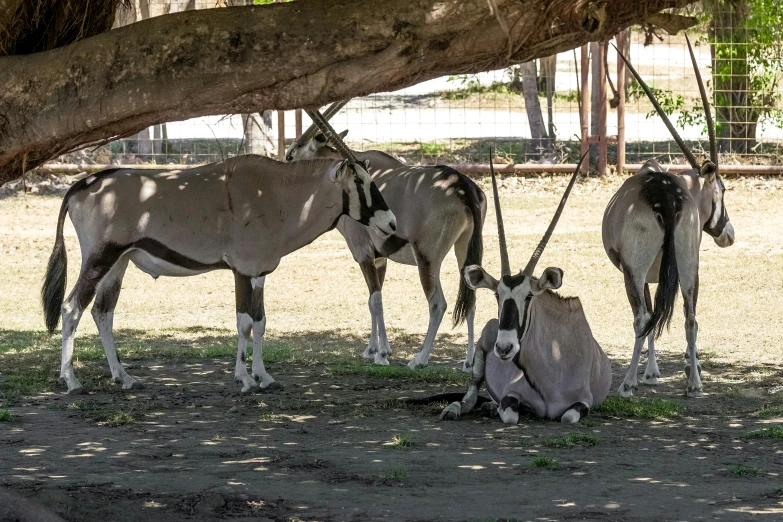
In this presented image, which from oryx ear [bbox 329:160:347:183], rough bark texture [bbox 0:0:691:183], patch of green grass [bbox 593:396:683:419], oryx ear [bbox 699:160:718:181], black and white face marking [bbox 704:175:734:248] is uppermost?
rough bark texture [bbox 0:0:691:183]

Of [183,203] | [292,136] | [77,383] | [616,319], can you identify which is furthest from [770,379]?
[292,136]

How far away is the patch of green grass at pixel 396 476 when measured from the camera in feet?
20.2

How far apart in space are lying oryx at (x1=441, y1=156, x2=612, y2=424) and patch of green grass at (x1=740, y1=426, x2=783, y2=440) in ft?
3.38

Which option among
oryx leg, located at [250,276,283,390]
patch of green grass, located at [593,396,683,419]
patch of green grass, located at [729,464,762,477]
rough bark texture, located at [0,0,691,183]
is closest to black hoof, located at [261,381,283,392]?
oryx leg, located at [250,276,283,390]

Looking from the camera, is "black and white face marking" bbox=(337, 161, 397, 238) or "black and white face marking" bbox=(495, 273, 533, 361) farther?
"black and white face marking" bbox=(337, 161, 397, 238)

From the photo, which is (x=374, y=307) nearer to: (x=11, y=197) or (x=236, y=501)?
(x=236, y=501)

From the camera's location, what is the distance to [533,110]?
20.4m

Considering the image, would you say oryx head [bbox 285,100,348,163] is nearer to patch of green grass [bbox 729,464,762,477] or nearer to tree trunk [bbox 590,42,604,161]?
patch of green grass [bbox 729,464,762,477]

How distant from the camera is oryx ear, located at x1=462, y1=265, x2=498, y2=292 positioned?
753 cm

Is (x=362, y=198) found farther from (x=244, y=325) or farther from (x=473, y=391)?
(x=473, y=391)

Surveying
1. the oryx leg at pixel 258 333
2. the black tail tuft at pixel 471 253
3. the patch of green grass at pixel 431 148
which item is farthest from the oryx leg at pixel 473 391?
the patch of green grass at pixel 431 148

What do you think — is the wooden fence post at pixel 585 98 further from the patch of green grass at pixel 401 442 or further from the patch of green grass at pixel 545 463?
the patch of green grass at pixel 545 463

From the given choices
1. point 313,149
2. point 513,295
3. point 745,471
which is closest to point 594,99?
point 313,149

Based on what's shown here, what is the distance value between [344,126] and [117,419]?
50.0 feet
